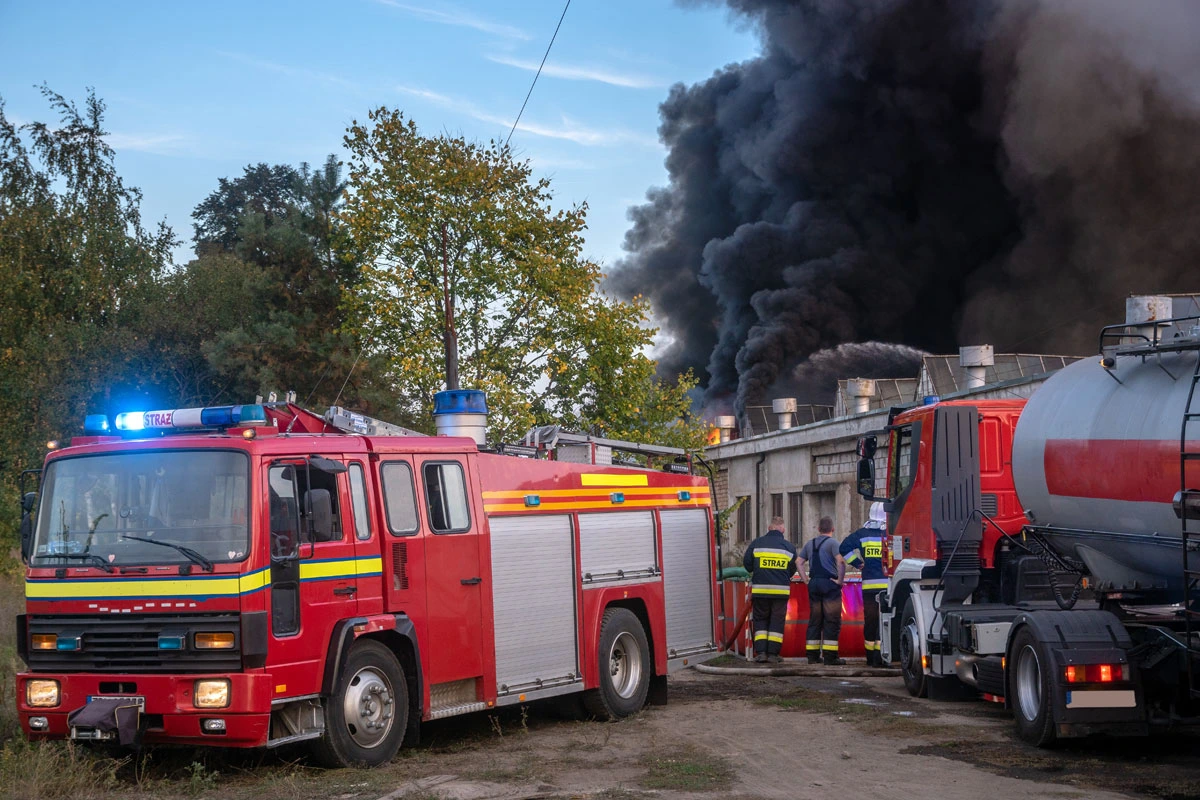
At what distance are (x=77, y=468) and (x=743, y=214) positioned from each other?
148ft

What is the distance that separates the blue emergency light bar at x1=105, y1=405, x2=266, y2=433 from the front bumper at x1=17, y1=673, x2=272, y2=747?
1.65 metres

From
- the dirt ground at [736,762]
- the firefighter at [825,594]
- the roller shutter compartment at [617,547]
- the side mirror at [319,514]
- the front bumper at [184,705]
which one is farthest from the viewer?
the firefighter at [825,594]

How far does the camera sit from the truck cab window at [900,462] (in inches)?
490

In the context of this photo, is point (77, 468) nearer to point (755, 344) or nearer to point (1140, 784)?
point (1140, 784)

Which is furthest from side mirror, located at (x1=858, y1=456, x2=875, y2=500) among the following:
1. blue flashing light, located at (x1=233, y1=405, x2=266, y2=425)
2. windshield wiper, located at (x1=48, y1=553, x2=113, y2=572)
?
windshield wiper, located at (x1=48, y1=553, x2=113, y2=572)

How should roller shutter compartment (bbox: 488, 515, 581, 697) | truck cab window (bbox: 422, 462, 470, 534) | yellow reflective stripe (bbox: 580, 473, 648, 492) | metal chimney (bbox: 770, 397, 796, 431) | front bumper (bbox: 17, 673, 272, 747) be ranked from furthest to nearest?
metal chimney (bbox: 770, 397, 796, 431)
yellow reflective stripe (bbox: 580, 473, 648, 492)
roller shutter compartment (bbox: 488, 515, 581, 697)
truck cab window (bbox: 422, 462, 470, 534)
front bumper (bbox: 17, 673, 272, 747)

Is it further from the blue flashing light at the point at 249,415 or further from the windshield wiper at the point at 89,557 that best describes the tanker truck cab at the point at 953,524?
the windshield wiper at the point at 89,557

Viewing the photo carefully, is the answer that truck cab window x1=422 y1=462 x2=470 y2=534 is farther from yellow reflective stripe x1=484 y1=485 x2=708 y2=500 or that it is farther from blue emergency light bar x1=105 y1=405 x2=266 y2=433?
blue emergency light bar x1=105 y1=405 x2=266 y2=433

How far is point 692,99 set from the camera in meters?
56.3

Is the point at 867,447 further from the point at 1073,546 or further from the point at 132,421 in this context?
the point at 132,421

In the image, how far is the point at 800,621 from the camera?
15.5 m

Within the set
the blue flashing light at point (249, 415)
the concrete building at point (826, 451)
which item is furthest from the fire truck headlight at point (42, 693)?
the concrete building at point (826, 451)

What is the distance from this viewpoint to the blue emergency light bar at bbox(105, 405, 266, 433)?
8.09 m

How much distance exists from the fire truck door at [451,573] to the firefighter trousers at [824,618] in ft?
20.7
